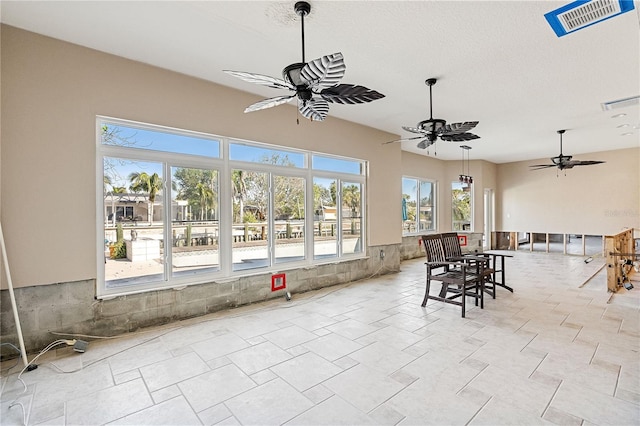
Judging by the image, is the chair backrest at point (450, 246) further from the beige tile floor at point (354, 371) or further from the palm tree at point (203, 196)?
the palm tree at point (203, 196)

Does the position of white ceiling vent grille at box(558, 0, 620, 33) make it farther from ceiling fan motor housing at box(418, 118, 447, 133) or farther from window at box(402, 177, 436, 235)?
window at box(402, 177, 436, 235)

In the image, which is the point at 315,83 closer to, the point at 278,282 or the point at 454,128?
the point at 454,128

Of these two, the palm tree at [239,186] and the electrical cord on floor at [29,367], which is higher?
the palm tree at [239,186]

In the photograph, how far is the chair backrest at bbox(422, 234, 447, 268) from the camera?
4.69m

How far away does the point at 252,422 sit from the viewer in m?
2.07

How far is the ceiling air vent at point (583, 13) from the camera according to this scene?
8.37ft

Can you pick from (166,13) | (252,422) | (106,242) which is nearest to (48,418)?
(252,422)

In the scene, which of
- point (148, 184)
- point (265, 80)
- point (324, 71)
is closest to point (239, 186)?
point (148, 184)

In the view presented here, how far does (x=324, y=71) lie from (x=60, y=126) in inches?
113

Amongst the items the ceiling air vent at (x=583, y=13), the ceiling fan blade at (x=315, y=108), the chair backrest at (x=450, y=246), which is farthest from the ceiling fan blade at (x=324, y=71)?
the chair backrest at (x=450, y=246)

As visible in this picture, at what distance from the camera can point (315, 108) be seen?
3010 mm

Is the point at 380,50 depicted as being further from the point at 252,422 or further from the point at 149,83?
the point at 252,422

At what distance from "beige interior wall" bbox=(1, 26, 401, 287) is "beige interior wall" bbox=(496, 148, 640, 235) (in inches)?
419

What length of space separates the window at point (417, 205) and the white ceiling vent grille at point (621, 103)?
466cm
